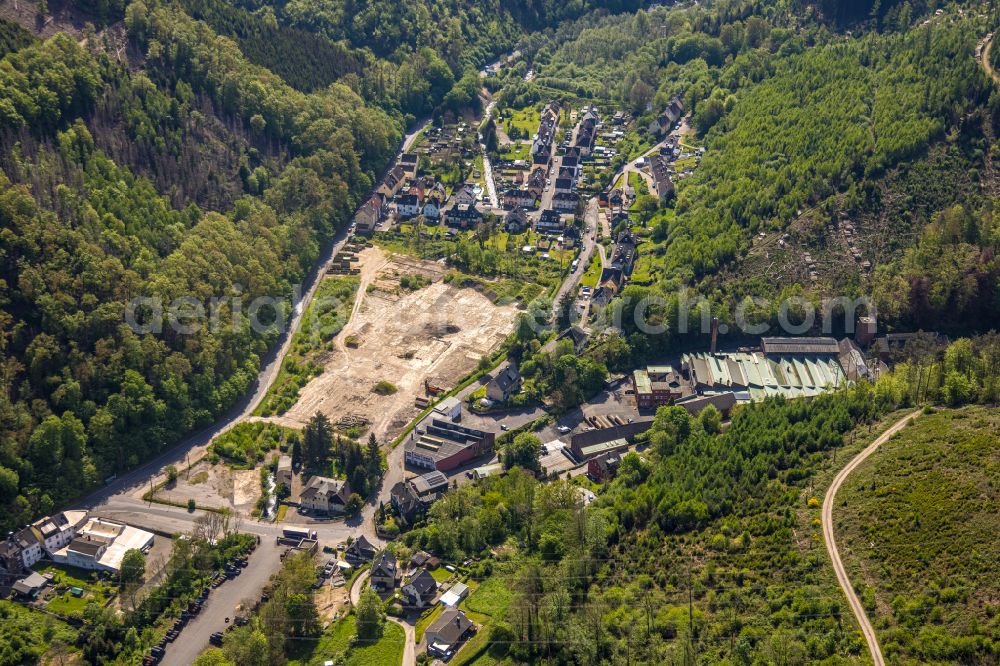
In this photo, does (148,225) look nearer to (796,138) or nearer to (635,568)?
(635,568)

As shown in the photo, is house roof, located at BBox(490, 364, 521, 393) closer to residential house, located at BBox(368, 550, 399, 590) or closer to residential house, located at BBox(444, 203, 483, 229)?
residential house, located at BBox(368, 550, 399, 590)

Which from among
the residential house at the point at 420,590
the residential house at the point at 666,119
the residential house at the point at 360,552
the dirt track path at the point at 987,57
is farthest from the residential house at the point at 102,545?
the dirt track path at the point at 987,57

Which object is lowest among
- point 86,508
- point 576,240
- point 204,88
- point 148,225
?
point 86,508

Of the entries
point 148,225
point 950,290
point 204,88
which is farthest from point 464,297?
point 950,290

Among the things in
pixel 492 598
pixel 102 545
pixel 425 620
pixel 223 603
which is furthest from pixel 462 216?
pixel 425 620

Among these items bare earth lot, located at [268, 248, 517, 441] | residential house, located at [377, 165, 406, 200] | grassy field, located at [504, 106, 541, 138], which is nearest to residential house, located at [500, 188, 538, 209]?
residential house, located at [377, 165, 406, 200]

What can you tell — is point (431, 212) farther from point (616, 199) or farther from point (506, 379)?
point (506, 379)
